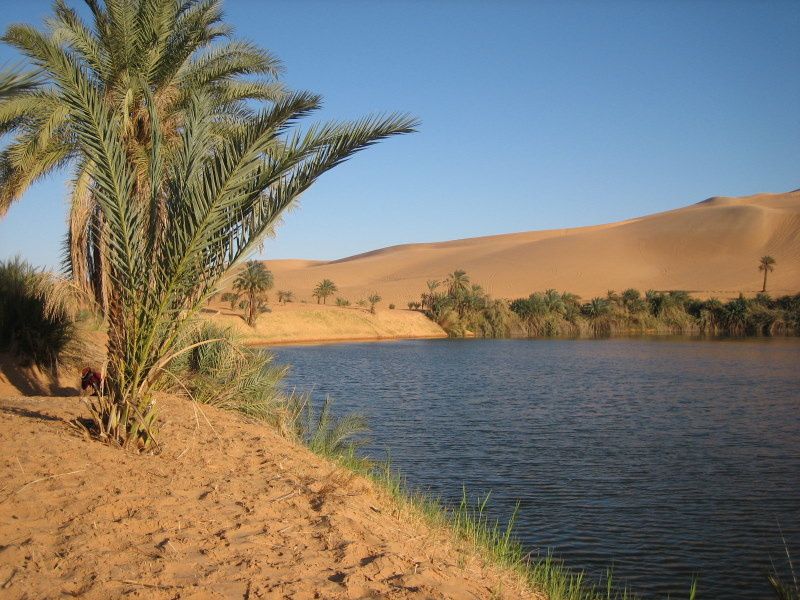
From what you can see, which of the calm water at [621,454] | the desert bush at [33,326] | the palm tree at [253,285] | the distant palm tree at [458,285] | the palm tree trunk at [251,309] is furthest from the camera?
the distant palm tree at [458,285]

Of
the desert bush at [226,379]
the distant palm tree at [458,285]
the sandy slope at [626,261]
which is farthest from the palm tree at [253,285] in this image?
the sandy slope at [626,261]

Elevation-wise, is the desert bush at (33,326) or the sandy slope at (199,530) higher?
the desert bush at (33,326)

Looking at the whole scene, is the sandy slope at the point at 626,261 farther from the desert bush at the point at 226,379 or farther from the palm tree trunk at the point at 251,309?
the desert bush at the point at 226,379

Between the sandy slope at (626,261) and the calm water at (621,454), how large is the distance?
6837 cm

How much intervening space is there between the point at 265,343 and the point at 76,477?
47.7 m

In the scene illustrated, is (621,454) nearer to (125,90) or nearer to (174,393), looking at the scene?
(174,393)

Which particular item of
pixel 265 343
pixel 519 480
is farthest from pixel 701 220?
pixel 519 480

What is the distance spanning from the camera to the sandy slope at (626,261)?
102 m

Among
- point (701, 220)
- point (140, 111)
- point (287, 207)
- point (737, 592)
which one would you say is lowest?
point (737, 592)

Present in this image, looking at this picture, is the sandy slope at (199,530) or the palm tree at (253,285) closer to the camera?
the sandy slope at (199,530)

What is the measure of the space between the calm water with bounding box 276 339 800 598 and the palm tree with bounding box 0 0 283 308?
6949mm

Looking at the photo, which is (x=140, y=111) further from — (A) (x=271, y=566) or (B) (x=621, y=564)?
(B) (x=621, y=564)

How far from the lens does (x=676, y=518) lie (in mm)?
10547

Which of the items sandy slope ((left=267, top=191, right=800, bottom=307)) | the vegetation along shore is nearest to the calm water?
the vegetation along shore
